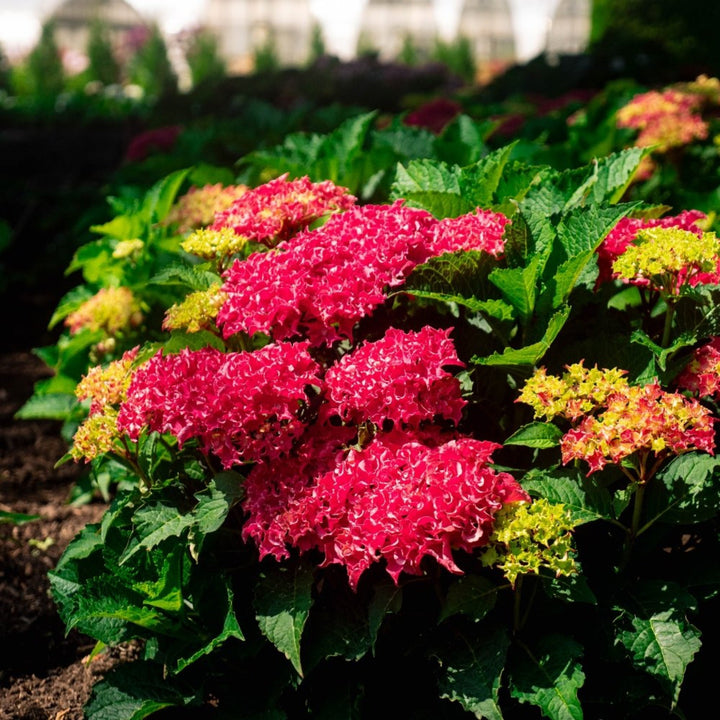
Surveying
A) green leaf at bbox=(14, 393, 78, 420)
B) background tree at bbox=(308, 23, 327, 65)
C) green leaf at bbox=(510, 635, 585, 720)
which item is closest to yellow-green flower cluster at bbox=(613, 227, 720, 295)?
green leaf at bbox=(510, 635, 585, 720)

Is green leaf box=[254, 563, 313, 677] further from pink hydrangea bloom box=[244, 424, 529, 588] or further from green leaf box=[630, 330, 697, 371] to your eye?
green leaf box=[630, 330, 697, 371]

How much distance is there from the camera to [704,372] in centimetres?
190

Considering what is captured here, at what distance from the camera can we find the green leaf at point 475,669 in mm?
1761

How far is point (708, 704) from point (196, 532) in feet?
4.33

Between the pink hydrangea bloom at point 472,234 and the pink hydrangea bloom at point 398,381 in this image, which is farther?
the pink hydrangea bloom at point 472,234

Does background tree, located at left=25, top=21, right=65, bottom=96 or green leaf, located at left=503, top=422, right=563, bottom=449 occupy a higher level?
green leaf, located at left=503, top=422, right=563, bottom=449

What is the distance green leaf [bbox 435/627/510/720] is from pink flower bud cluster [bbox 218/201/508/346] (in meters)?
0.74

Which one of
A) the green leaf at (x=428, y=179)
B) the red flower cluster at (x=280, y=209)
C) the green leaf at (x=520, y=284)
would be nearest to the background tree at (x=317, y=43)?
the green leaf at (x=428, y=179)

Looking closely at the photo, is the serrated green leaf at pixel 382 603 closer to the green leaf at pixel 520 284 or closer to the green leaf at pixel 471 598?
the green leaf at pixel 471 598

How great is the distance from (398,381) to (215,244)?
0.71m

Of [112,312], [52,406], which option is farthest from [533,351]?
[52,406]

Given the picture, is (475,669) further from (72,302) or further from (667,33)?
(667,33)

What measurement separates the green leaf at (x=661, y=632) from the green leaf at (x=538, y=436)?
390 mm

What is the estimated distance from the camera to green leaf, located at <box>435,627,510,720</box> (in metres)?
1.76
